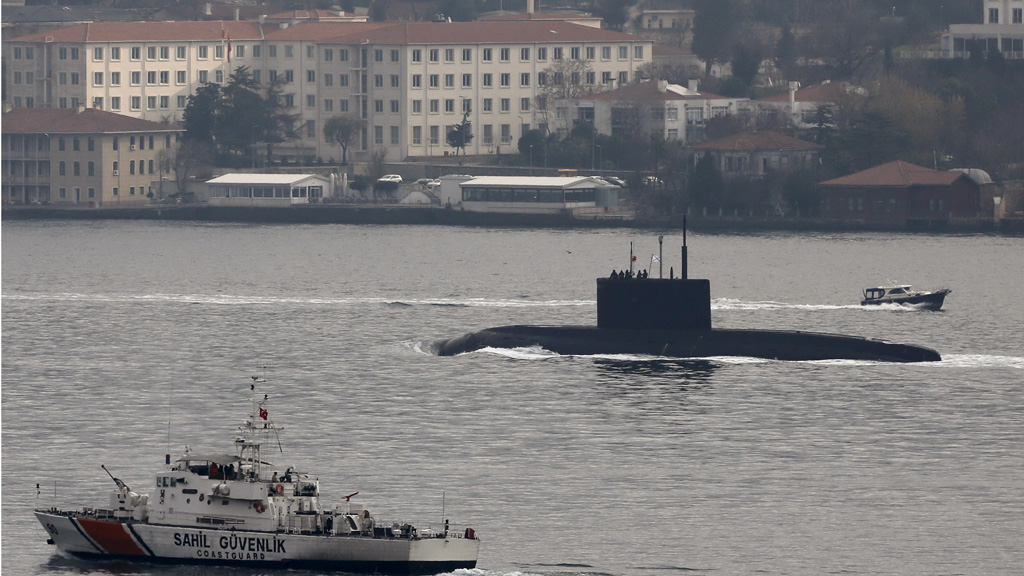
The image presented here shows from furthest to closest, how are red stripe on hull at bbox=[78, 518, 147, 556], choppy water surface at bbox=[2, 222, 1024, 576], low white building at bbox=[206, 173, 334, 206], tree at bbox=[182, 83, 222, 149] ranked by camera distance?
tree at bbox=[182, 83, 222, 149]
low white building at bbox=[206, 173, 334, 206]
choppy water surface at bbox=[2, 222, 1024, 576]
red stripe on hull at bbox=[78, 518, 147, 556]

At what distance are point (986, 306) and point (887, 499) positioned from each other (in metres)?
40.2

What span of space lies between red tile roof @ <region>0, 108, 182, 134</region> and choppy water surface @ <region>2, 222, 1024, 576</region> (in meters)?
32.2

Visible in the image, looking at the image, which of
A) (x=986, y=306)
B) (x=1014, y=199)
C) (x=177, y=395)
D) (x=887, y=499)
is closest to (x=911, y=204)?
(x=1014, y=199)

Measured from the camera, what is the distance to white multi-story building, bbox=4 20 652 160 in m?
133

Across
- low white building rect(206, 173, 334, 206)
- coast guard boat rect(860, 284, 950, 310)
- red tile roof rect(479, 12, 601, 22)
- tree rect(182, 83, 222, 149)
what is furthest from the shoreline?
red tile roof rect(479, 12, 601, 22)

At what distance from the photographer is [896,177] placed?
109m

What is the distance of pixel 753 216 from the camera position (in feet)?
370

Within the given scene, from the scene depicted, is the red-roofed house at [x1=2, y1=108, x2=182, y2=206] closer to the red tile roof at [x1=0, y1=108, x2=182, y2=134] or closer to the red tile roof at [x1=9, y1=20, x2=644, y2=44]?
the red tile roof at [x1=0, y1=108, x2=182, y2=134]

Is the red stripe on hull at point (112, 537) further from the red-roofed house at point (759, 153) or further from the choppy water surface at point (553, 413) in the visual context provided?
the red-roofed house at point (759, 153)

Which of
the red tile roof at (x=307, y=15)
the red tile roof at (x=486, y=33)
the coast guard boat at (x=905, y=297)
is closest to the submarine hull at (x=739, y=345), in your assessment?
the coast guard boat at (x=905, y=297)

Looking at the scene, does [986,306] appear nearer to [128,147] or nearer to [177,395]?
[177,395]

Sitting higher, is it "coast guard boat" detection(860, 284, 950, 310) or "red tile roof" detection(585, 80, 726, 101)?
"red tile roof" detection(585, 80, 726, 101)

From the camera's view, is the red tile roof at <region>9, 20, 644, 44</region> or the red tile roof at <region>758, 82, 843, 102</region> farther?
the red tile roof at <region>9, 20, 644, 44</region>

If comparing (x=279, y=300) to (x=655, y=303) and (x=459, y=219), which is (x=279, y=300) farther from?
(x=459, y=219)
